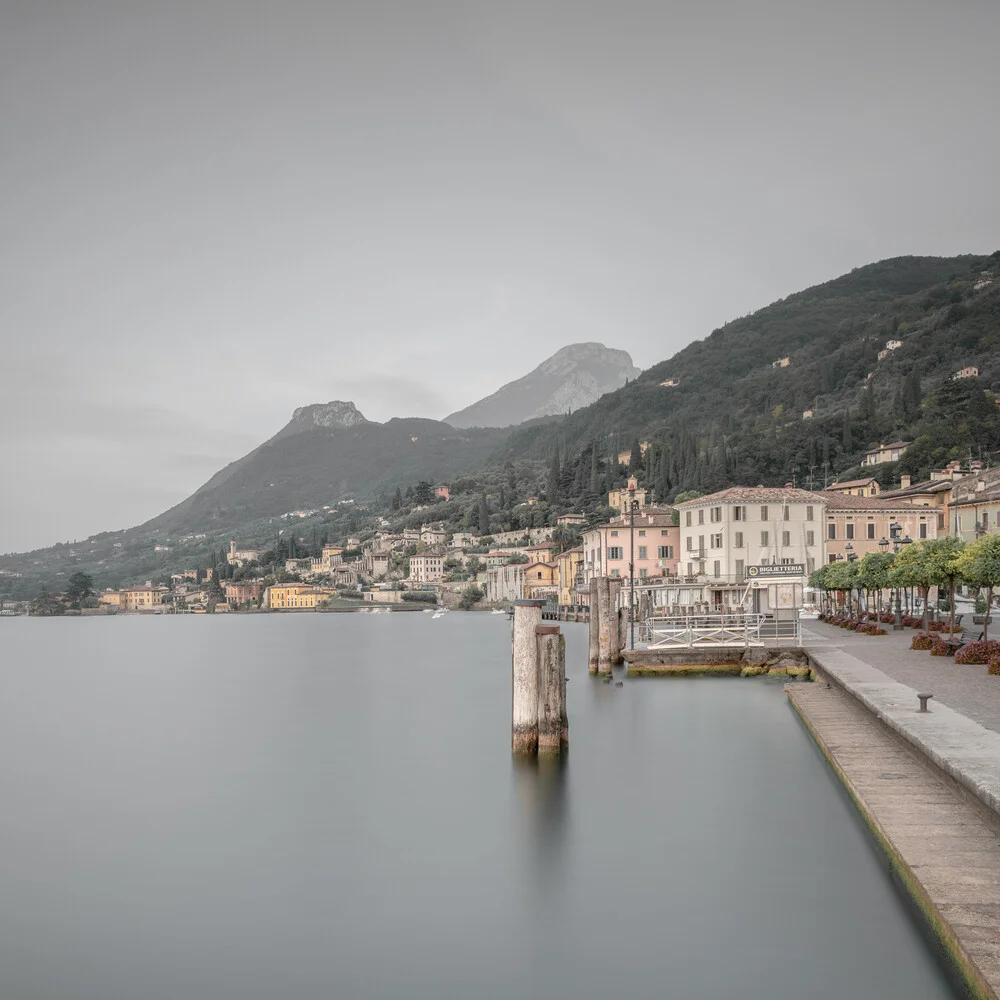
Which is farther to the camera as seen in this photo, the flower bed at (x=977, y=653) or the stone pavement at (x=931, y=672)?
the flower bed at (x=977, y=653)

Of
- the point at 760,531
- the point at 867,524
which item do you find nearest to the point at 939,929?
the point at 760,531

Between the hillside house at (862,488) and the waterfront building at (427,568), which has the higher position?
the hillside house at (862,488)

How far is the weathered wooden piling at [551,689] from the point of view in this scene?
18250mm

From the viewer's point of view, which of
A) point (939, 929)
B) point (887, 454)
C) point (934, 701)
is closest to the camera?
point (939, 929)

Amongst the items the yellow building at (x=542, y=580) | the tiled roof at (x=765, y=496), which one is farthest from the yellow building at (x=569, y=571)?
the tiled roof at (x=765, y=496)

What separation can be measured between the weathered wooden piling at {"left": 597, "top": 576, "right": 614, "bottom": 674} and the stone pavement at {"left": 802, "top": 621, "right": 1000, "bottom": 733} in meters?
7.25

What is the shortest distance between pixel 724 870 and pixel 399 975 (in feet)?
17.9

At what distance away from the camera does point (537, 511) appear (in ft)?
586

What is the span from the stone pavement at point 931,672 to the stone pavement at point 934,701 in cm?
2

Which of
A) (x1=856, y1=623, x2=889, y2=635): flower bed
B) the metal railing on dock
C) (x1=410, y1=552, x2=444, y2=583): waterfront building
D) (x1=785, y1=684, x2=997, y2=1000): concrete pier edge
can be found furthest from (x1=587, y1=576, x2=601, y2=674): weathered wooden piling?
(x1=410, y1=552, x2=444, y2=583): waterfront building

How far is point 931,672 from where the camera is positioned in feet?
78.9

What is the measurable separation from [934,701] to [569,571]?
331 feet

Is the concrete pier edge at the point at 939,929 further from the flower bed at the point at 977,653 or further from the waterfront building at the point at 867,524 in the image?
the waterfront building at the point at 867,524

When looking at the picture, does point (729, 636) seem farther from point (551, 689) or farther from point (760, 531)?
point (760, 531)
